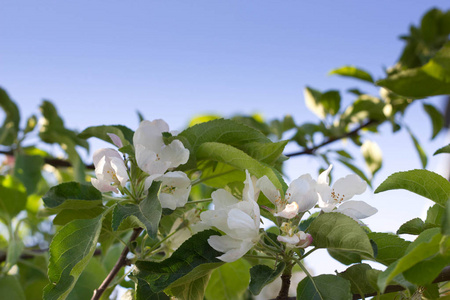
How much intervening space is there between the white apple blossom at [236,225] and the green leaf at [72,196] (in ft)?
0.77

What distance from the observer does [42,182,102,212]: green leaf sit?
0.79 m

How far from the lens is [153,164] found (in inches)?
30.1

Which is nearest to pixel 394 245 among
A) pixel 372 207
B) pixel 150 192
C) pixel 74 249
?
pixel 372 207

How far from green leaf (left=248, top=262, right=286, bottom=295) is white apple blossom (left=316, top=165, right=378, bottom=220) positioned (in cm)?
13

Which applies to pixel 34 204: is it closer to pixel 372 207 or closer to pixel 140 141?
pixel 140 141

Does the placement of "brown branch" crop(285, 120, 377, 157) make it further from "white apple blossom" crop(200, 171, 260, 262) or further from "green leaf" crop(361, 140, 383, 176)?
"white apple blossom" crop(200, 171, 260, 262)

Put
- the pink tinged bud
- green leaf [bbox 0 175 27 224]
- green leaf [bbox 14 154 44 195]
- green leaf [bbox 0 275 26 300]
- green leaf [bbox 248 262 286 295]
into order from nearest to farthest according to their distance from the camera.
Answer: green leaf [bbox 248 262 286 295]
the pink tinged bud
green leaf [bbox 0 275 26 300]
green leaf [bbox 0 175 27 224]
green leaf [bbox 14 154 44 195]

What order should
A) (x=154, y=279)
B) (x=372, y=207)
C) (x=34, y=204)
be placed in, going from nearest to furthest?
(x=154, y=279)
(x=372, y=207)
(x=34, y=204)

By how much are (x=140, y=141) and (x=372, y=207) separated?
0.41 m

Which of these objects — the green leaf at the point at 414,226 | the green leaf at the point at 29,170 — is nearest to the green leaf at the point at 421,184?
the green leaf at the point at 414,226

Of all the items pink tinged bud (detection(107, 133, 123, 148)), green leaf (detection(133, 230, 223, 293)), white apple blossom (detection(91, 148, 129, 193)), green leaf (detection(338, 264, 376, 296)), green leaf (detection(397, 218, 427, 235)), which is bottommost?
green leaf (detection(338, 264, 376, 296))

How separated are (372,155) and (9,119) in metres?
1.63

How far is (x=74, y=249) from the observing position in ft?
2.34

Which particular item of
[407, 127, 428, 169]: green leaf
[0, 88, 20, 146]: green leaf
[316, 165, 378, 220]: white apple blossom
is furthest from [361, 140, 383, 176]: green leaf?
[0, 88, 20, 146]: green leaf
